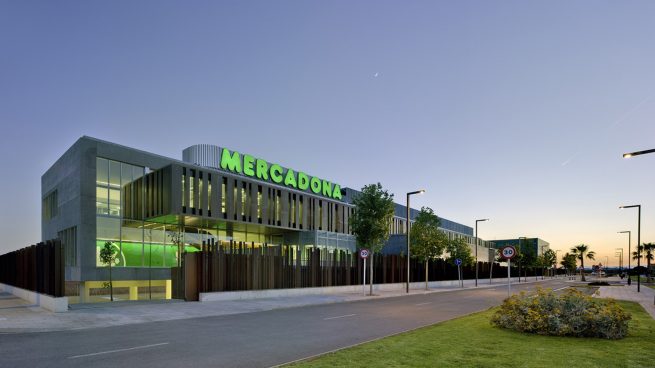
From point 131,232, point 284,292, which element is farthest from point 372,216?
point 131,232

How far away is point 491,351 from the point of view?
1026 centimetres

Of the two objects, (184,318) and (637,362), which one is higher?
(637,362)

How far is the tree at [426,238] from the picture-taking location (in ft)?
145

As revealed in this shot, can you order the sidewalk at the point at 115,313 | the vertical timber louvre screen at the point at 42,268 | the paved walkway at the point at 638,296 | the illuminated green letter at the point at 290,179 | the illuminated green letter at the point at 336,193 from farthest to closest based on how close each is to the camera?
the illuminated green letter at the point at 336,193, the illuminated green letter at the point at 290,179, the paved walkway at the point at 638,296, the vertical timber louvre screen at the point at 42,268, the sidewalk at the point at 115,313

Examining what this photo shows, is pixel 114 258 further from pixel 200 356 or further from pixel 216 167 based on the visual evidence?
pixel 200 356

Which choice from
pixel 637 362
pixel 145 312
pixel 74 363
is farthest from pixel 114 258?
pixel 637 362

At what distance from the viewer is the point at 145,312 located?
19.2 meters

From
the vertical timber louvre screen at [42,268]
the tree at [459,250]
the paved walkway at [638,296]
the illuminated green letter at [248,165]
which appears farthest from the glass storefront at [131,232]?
the tree at [459,250]

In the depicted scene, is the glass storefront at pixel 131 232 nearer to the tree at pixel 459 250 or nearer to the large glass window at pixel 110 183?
the large glass window at pixel 110 183

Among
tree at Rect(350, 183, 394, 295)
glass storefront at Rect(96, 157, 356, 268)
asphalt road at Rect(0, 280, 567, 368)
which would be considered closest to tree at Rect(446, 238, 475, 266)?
tree at Rect(350, 183, 394, 295)

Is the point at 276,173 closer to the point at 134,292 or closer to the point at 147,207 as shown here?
the point at 147,207

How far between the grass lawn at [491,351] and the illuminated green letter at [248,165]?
111 feet

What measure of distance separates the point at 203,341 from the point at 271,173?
120ft

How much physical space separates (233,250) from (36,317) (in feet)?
36.3
